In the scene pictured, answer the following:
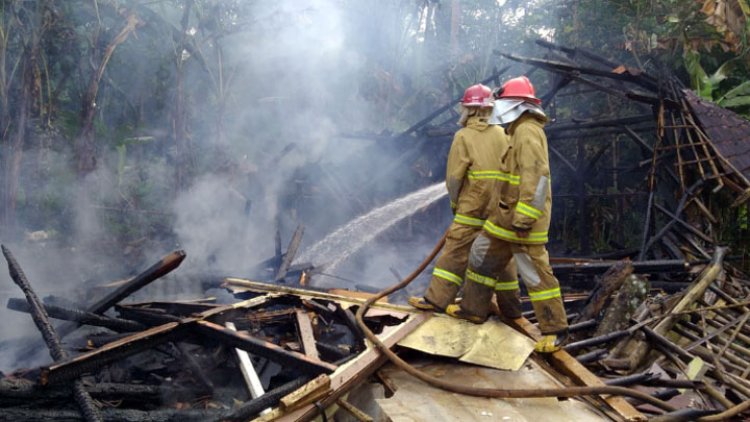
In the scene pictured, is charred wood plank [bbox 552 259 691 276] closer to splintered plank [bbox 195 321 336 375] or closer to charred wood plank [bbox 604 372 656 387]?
charred wood plank [bbox 604 372 656 387]

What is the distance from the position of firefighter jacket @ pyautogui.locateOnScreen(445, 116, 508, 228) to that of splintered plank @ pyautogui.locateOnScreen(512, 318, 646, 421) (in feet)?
3.18

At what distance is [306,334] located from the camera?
13.6 ft

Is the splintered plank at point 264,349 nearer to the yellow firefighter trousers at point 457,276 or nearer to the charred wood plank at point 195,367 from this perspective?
the charred wood plank at point 195,367

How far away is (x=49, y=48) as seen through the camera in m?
8.66

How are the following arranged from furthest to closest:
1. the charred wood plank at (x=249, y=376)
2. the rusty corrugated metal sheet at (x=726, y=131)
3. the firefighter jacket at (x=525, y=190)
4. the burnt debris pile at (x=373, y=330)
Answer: the rusty corrugated metal sheet at (x=726, y=131) < the firefighter jacket at (x=525, y=190) < the charred wood plank at (x=249, y=376) < the burnt debris pile at (x=373, y=330)

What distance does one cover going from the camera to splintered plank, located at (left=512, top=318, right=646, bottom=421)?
308cm

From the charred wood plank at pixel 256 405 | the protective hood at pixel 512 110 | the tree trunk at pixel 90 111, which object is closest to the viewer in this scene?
the charred wood plank at pixel 256 405

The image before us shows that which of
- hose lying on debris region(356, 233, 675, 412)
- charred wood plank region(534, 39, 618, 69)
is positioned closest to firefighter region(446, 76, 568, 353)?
hose lying on debris region(356, 233, 675, 412)

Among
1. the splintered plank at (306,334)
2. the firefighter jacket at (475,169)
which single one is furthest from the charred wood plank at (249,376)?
the firefighter jacket at (475,169)

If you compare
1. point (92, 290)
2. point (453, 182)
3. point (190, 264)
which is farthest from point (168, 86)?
point (453, 182)

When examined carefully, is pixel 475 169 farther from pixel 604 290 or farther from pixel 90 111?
pixel 90 111

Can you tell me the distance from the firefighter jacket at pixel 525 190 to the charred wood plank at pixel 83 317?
306 centimetres

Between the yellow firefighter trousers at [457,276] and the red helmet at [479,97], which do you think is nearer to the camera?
the yellow firefighter trousers at [457,276]

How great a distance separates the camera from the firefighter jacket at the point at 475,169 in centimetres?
442
